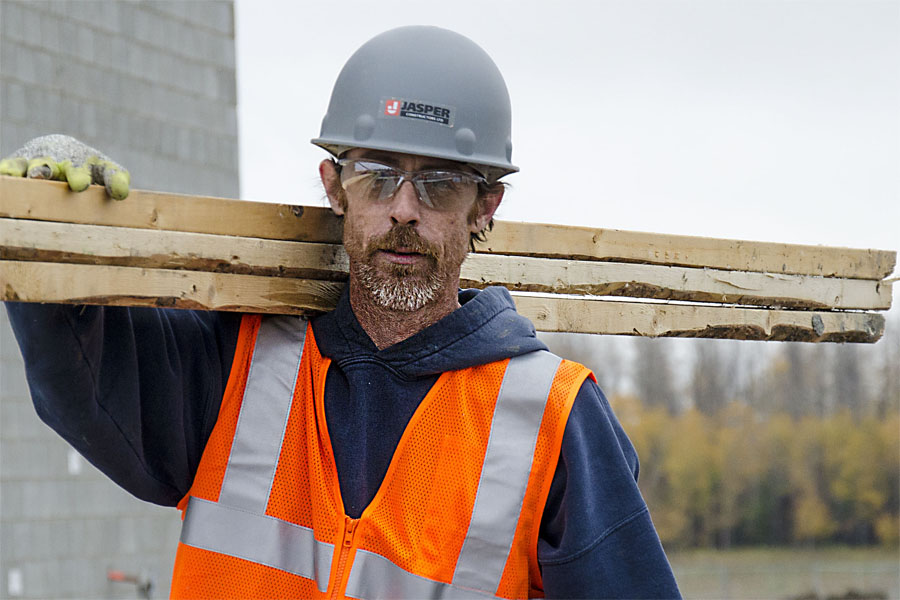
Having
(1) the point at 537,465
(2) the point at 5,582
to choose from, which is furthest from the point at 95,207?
(2) the point at 5,582

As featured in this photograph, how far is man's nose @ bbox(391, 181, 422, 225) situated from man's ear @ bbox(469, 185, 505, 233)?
0.68ft

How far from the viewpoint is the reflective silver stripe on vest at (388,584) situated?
2.69 meters

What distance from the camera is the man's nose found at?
2789 millimetres

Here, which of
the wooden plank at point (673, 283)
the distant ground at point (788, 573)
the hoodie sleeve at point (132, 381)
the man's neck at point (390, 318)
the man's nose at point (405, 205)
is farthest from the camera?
the distant ground at point (788, 573)

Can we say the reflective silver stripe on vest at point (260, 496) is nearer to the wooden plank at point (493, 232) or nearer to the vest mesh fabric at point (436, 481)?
the vest mesh fabric at point (436, 481)

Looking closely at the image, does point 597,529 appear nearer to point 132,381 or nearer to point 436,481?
point 436,481

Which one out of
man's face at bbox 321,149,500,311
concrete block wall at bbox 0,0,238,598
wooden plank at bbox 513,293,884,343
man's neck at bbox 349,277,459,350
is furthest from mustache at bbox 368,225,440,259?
concrete block wall at bbox 0,0,238,598

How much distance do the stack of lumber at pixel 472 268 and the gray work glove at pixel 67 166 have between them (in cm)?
4

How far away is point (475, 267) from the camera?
325cm

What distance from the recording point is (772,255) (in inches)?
144

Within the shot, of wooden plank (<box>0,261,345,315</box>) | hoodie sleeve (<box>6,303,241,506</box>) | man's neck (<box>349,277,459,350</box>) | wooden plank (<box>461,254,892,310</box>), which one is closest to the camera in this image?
wooden plank (<box>0,261,345,315</box>)

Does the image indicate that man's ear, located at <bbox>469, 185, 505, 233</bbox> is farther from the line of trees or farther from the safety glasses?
the line of trees

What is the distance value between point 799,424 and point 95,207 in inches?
1816

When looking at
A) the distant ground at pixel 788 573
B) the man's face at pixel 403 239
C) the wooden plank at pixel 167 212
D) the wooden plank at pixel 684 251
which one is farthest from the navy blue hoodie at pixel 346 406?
the distant ground at pixel 788 573
